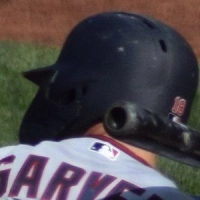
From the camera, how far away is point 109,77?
3.15m

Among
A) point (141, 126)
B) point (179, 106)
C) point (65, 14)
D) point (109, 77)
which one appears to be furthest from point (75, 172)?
point (65, 14)

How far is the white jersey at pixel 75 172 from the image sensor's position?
2729 mm

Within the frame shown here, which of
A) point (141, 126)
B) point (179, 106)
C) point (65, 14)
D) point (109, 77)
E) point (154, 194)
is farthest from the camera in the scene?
point (65, 14)

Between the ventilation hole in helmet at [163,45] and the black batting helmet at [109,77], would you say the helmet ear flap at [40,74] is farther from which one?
the ventilation hole in helmet at [163,45]

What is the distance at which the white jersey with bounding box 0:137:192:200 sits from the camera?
2.73 metres

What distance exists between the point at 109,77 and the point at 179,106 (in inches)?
10.3

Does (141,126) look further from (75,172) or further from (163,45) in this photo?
(163,45)

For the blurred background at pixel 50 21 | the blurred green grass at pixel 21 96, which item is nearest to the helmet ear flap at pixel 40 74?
the blurred green grass at pixel 21 96

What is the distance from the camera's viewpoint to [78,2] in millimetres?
11461

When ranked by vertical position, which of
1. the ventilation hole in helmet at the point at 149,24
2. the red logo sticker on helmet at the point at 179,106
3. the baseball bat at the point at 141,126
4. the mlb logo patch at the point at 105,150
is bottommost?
the red logo sticker on helmet at the point at 179,106

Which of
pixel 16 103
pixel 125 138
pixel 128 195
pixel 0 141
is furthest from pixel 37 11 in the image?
pixel 125 138

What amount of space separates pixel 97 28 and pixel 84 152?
58 centimetres

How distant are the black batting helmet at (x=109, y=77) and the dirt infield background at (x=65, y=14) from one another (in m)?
7.37

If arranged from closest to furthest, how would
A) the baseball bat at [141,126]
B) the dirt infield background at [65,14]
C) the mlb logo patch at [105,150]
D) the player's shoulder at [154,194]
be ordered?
1. the baseball bat at [141,126]
2. the player's shoulder at [154,194]
3. the mlb logo patch at [105,150]
4. the dirt infield background at [65,14]
